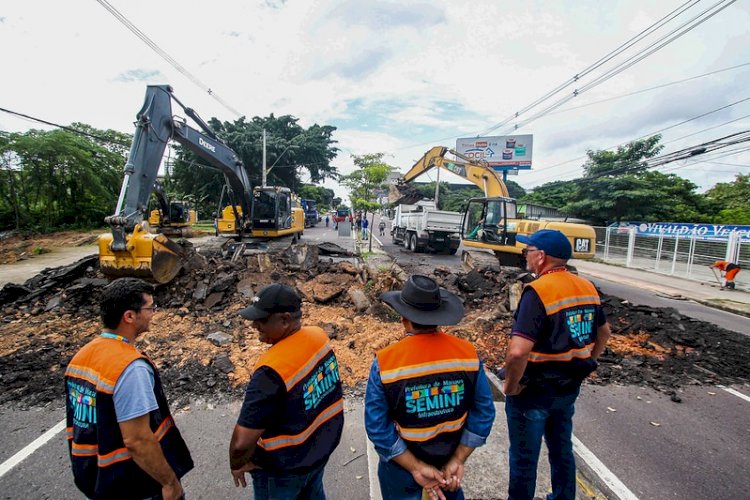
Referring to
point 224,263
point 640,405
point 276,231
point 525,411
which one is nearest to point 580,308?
point 525,411

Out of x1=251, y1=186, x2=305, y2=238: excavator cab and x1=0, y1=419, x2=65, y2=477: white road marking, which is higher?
x1=251, y1=186, x2=305, y2=238: excavator cab

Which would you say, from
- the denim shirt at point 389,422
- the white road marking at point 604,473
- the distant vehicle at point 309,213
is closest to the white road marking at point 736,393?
the white road marking at point 604,473

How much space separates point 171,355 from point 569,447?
15.1ft

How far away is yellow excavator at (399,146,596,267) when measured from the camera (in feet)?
31.8

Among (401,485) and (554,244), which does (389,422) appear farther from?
(554,244)

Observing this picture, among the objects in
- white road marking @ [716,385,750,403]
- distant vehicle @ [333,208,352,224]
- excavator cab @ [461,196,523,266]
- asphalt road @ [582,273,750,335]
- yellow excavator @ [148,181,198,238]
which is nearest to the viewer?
white road marking @ [716,385,750,403]

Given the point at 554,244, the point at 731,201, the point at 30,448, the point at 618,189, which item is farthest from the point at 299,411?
the point at 731,201

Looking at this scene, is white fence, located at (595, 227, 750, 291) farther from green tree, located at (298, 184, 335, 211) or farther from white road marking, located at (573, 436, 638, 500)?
green tree, located at (298, 184, 335, 211)

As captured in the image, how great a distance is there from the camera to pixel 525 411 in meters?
2.18

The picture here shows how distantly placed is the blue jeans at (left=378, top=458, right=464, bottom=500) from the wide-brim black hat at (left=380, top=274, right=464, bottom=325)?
73 cm

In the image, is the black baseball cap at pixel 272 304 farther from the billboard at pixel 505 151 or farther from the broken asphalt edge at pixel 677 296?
the billboard at pixel 505 151

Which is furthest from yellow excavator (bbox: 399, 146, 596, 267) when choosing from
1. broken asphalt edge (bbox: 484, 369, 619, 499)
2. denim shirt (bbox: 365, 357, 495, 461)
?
denim shirt (bbox: 365, 357, 495, 461)

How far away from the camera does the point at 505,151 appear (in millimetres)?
34656

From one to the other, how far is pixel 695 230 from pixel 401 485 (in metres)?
16.7
